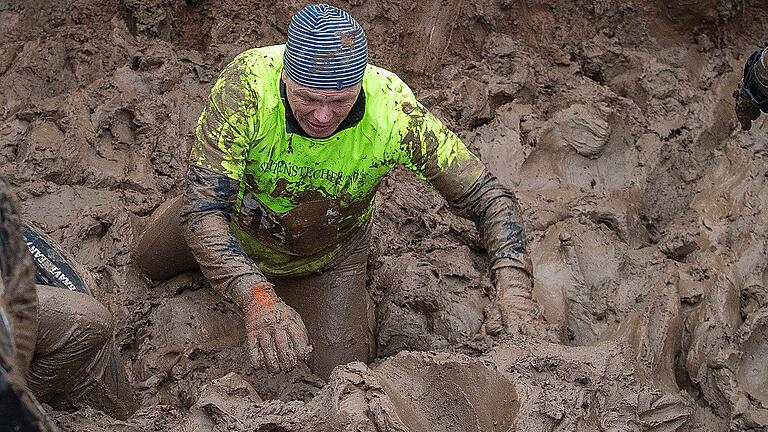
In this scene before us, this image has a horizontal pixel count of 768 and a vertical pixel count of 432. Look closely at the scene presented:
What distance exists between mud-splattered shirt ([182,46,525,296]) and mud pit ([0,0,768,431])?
0.48 metres

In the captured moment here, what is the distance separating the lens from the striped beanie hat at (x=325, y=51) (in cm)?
261

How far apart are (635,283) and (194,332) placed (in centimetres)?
171

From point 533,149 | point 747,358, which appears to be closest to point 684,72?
point 533,149

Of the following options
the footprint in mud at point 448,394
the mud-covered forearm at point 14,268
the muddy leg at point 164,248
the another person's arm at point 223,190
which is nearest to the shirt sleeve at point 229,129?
the another person's arm at point 223,190

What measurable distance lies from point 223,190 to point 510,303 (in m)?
1.00

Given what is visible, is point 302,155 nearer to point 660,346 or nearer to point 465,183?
point 465,183

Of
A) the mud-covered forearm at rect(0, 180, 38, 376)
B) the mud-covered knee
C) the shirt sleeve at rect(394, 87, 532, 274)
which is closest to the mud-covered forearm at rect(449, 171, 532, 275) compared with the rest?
the shirt sleeve at rect(394, 87, 532, 274)

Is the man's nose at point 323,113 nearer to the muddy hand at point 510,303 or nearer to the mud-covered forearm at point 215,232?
the mud-covered forearm at point 215,232

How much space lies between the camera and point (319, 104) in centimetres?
270

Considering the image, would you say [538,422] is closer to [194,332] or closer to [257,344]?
[257,344]

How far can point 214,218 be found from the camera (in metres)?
2.78

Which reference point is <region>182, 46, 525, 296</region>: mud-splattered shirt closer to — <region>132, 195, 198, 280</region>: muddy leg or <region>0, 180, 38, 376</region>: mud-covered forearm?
<region>132, 195, 198, 280</region>: muddy leg

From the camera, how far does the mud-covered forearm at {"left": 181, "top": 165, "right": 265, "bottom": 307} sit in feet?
9.02

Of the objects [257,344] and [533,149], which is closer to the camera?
[257,344]
